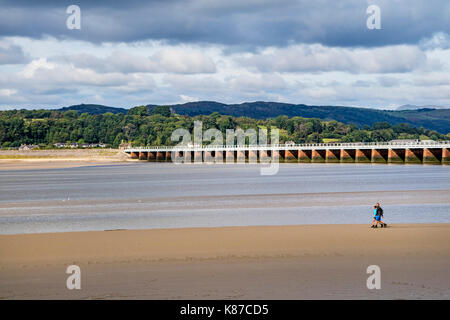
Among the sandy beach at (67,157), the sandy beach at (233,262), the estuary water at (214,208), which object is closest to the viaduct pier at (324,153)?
the sandy beach at (67,157)

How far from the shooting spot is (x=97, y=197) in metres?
40.4

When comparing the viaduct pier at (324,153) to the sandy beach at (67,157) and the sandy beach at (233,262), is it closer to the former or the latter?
the sandy beach at (67,157)

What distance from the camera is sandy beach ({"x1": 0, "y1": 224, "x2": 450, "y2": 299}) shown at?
1270 centimetres

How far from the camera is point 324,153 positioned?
10481 centimetres

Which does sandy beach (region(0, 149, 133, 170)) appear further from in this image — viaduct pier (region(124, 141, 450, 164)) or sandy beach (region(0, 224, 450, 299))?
sandy beach (region(0, 224, 450, 299))

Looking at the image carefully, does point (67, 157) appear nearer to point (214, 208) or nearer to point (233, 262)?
point (214, 208)

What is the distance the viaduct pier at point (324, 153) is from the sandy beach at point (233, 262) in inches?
2595

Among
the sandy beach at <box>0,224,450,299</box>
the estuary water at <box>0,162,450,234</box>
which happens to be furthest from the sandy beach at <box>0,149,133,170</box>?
the sandy beach at <box>0,224,450,299</box>

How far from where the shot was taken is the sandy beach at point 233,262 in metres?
12.7
